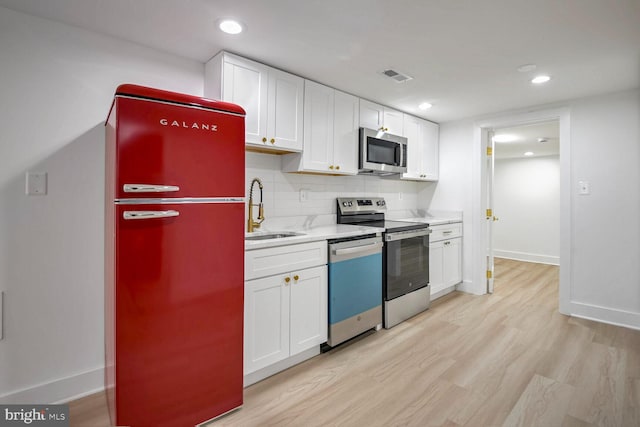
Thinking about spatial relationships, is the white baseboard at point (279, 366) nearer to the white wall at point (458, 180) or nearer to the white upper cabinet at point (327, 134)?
the white upper cabinet at point (327, 134)

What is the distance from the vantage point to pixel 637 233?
297 cm

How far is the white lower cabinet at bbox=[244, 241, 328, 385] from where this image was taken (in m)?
1.99

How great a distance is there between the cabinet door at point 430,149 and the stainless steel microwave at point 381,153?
1.76ft

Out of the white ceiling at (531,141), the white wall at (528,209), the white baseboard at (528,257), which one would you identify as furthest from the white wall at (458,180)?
the white baseboard at (528,257)

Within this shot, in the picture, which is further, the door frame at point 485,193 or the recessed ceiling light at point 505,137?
the recessed ceiling light at point 505,137

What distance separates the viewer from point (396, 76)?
267 cm

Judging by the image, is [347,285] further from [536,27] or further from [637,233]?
[637,233]

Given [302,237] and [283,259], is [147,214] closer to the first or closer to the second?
[283,259]

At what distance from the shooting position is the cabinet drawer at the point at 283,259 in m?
1.98

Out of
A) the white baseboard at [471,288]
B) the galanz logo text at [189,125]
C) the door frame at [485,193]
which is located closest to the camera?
the galanz logo text at [189,125]

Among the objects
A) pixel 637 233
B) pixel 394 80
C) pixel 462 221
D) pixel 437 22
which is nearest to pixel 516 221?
pixel 462 221

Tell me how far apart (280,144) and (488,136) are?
294 cm

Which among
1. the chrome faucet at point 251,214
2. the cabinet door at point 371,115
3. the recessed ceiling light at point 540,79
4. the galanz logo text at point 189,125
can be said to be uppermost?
the recessed ceiling light at point 540,79

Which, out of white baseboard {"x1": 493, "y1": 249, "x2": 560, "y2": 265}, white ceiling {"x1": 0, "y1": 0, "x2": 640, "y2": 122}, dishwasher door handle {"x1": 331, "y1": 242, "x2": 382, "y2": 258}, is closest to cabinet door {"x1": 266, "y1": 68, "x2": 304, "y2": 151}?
white ceiling {"x1": 0, "y1": 0, "x2": 640, "y2": 122}
